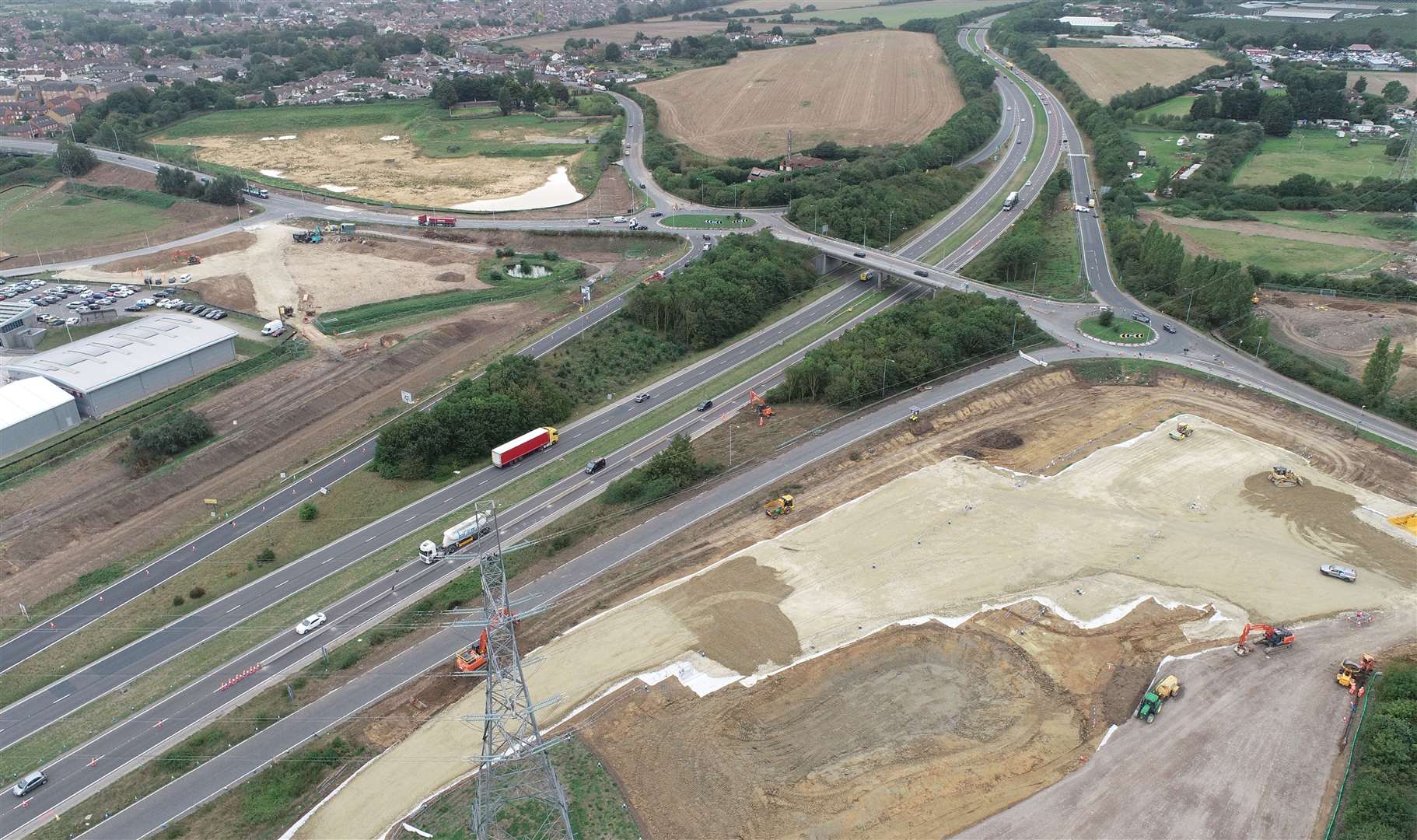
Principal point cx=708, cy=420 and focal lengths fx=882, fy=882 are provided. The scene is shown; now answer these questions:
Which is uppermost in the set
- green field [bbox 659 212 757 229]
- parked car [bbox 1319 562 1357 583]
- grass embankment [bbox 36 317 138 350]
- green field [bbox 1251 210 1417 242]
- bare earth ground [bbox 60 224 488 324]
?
green field [bbox 659 212 757 229]

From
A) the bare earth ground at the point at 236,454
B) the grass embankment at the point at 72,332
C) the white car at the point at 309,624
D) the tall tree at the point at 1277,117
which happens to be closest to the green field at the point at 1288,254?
the tall tree at the point at 1277,117

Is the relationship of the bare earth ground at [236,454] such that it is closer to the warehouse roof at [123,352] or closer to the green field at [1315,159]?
the warehouse roof at [123,352]

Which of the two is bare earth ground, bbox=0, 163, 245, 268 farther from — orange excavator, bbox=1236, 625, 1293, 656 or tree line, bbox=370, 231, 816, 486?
orange excavator, bbox=1236, 625, 1293, 656

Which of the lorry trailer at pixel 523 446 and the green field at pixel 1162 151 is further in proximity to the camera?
the green field at pixel 1162 151

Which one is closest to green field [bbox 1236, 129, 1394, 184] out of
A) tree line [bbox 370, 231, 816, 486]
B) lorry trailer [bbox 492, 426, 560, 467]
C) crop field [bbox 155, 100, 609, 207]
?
tree line [bbox 370, 231, 816, 486]

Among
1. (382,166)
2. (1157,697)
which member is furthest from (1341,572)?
(382,166)

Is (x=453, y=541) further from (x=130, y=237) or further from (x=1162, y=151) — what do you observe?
(x=1162, y=151)
